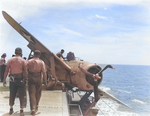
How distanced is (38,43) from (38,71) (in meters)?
4.88

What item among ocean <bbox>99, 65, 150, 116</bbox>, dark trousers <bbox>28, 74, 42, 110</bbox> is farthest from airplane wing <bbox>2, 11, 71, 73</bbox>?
ocean <bbox>99, 65, 150, 116</bbox>

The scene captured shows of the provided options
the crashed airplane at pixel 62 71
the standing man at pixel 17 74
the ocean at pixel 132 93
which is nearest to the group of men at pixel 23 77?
the standing man at pixel 17 74

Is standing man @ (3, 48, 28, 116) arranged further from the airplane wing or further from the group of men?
the airplane wing

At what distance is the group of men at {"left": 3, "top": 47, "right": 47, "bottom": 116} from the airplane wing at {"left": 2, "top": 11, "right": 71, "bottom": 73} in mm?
4356

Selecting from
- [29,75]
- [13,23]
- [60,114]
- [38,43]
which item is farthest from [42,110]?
[13,23]

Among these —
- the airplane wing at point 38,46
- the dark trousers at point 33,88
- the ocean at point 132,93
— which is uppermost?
the airplane wing at point 38,46

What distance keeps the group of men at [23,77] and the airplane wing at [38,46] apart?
171 inches

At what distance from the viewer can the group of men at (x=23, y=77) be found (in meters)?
5.02

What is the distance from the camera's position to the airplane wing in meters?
9.72

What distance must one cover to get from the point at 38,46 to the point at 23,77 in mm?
5170

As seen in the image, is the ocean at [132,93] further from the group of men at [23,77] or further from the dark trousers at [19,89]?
the dark trousers at [19,89]

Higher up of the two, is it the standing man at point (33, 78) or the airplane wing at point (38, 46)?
the airplane wing at point (38, 46)

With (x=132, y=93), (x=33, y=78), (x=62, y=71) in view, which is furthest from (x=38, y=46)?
(x=132, y=93)

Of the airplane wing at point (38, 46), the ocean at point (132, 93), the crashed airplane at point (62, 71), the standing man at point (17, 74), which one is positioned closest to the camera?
the standing man at point (17, 74)
